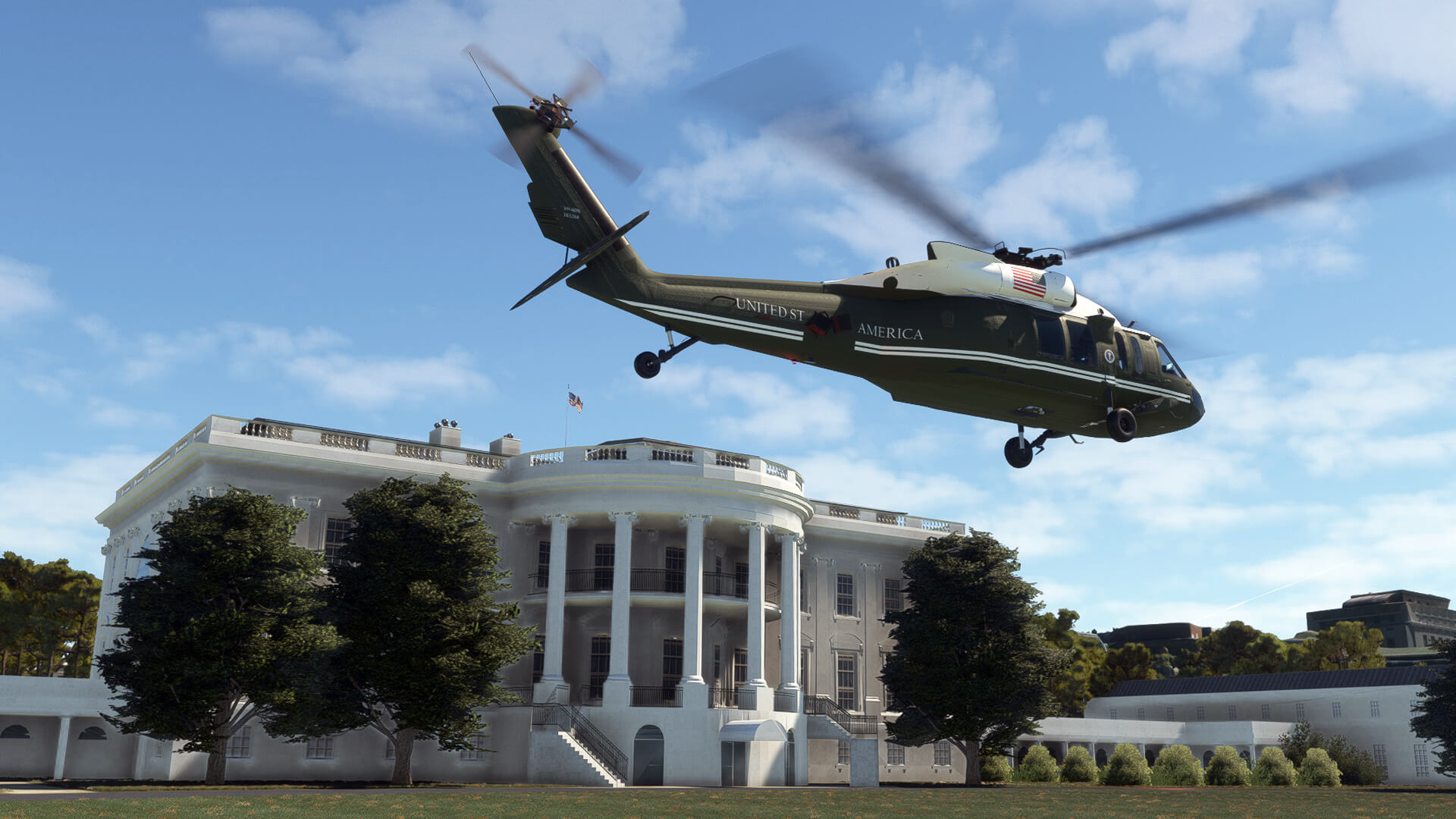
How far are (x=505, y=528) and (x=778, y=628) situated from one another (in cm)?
1452

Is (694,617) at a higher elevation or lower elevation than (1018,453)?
lower

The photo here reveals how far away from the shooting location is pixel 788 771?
2023 inches

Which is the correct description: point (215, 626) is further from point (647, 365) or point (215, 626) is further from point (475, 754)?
point (647, 365)

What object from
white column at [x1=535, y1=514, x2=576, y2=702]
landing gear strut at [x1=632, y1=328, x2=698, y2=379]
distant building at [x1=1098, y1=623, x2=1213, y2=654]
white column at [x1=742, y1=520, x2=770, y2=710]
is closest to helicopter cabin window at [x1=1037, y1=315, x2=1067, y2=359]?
landing gear strut at [x1=632, y1=328, x2=698, y2=379]

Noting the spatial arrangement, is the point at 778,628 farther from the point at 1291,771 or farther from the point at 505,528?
the point at 1291,771

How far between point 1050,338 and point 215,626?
2686 centimetres

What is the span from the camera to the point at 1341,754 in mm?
70062

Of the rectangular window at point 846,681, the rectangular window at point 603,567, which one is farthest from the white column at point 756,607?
the rectangular window at point 846,681

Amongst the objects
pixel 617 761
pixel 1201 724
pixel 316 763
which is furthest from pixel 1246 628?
pixel 316 763

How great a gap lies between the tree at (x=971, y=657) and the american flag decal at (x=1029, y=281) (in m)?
31.2

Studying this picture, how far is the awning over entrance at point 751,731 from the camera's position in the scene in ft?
158

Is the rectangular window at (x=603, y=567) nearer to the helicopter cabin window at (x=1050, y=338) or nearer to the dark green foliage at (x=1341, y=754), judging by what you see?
the helicopter cabin window at (x=1050, y=338)

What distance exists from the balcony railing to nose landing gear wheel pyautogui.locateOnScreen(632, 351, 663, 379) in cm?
3206

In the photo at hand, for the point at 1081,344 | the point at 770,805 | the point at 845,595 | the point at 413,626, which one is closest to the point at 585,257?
the point at 1081,344
